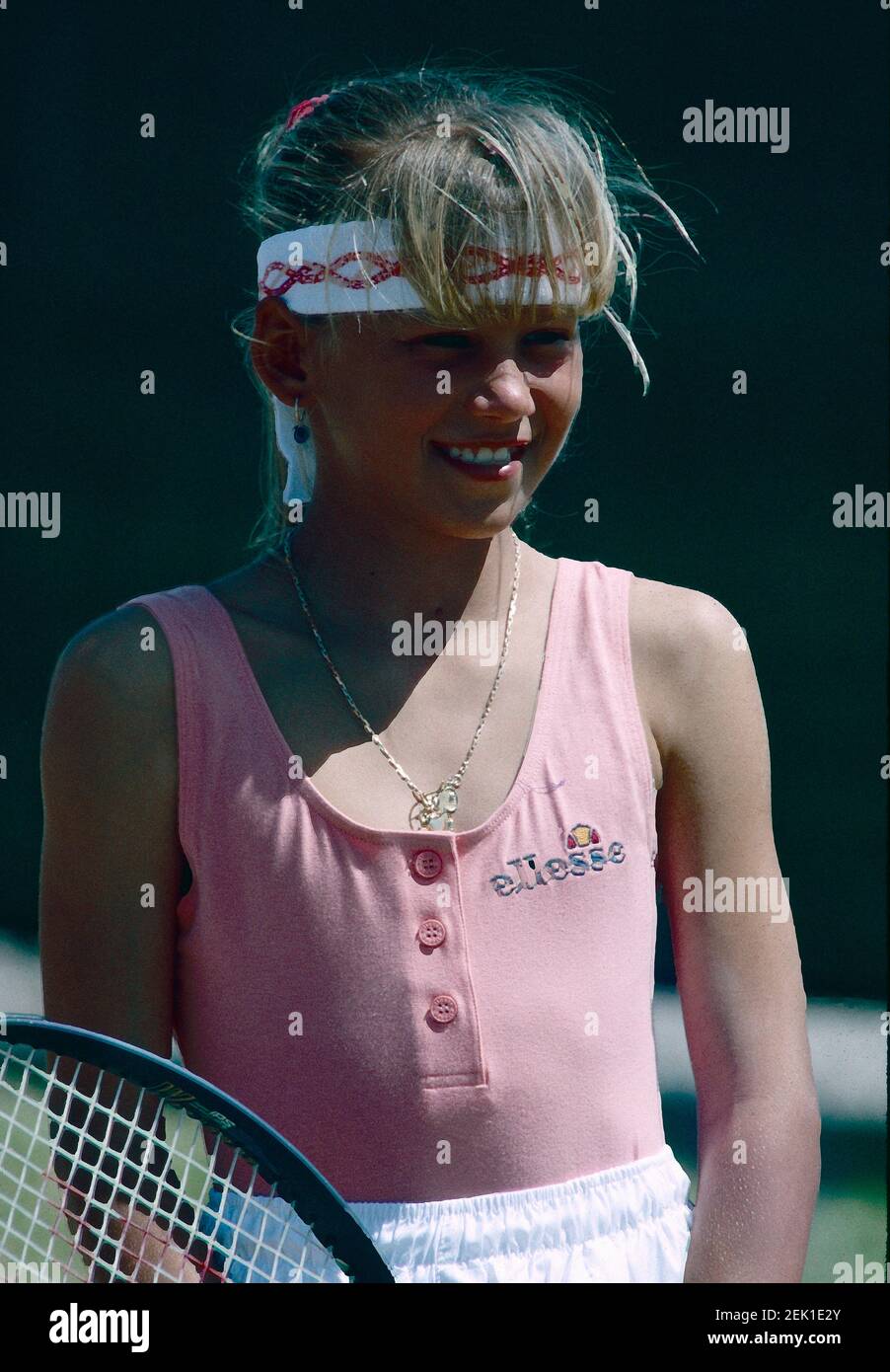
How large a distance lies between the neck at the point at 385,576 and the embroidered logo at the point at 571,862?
28 centimetres

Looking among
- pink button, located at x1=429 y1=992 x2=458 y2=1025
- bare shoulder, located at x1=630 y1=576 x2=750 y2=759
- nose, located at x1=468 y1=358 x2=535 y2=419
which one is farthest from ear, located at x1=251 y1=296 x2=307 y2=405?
pink button, located at x1=429 y1=992 x2=458 y2=1025

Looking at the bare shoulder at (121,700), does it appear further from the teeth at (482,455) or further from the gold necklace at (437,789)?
the teeth at (482,455)

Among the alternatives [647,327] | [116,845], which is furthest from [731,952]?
[647,327]

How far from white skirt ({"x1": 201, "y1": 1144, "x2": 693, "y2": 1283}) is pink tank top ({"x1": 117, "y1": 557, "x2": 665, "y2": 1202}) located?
0.02 m

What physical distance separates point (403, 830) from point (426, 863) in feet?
0.14

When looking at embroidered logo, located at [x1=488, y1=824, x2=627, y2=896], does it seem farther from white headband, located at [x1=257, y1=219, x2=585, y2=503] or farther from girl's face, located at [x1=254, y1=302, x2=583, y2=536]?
white headband, located at [x1=257, y1=219, x2=585, y2=503]

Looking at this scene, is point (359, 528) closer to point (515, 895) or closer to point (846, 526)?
point (515, 895)

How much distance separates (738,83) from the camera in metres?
4.18

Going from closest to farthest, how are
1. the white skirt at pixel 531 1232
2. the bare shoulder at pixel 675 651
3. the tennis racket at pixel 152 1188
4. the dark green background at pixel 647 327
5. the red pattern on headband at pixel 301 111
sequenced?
1. the tennis racket at pixel 152 1188
2. the white skirt at pixel 531 1232
3. the bare shoulder at pixel 675 651
4. the red pattern on headband at pixel 301 111
5. the dark green background at pixel 647 327

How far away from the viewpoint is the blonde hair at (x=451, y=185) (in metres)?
1.85

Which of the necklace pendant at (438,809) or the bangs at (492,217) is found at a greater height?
the bangs at (492,217)

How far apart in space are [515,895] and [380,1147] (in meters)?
0.28

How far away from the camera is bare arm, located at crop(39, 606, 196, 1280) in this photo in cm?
185

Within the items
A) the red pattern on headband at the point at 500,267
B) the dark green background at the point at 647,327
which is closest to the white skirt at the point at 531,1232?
the red pattern on headband at the point at 500,267
